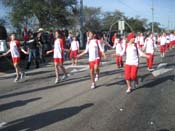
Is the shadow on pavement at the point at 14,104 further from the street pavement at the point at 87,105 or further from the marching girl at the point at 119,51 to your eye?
the marching girl at the point at 119,51

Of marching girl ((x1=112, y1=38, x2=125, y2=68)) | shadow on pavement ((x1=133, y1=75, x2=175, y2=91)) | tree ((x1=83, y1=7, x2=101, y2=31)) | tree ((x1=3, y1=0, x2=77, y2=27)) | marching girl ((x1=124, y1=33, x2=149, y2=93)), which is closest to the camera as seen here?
marching girl ((x1=124, y1=33, x2=149, y2=93))

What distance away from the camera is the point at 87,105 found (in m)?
10.0

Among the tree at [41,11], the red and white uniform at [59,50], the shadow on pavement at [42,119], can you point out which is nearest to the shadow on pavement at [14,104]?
the shadow on pavement at [42,119]

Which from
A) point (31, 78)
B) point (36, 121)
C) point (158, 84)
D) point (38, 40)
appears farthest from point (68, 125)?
point (38, 40)

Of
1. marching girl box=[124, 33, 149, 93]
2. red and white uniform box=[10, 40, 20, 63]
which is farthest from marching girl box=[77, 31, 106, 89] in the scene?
red and white uniform box=[10, 40, 20, 63]

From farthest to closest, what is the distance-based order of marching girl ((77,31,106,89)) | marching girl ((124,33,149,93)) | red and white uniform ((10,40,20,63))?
red and white uniform ((10,40,20,63)) < marching girl ((77,31,106,89)) < marching girl ((124,33,149,93))

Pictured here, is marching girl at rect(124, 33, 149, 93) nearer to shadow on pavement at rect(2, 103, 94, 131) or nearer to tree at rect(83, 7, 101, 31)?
shadow on pavement at rect(2, 103, 94, 131)

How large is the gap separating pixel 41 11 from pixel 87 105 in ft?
130

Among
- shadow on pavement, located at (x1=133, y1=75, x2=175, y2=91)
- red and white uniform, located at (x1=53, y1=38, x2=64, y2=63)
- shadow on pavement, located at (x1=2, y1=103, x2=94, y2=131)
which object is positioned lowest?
shadow on pavement, located at (x1=133, y1=75, x2=175, y2=91)

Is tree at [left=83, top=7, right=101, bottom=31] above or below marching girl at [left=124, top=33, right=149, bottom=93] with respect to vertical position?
above

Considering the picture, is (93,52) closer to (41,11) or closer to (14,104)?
(14,104)

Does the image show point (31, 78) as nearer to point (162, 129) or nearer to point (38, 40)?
point (38, 40)

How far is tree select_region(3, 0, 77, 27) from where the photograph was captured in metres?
48.6

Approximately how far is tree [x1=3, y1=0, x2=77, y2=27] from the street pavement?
34178 mm
